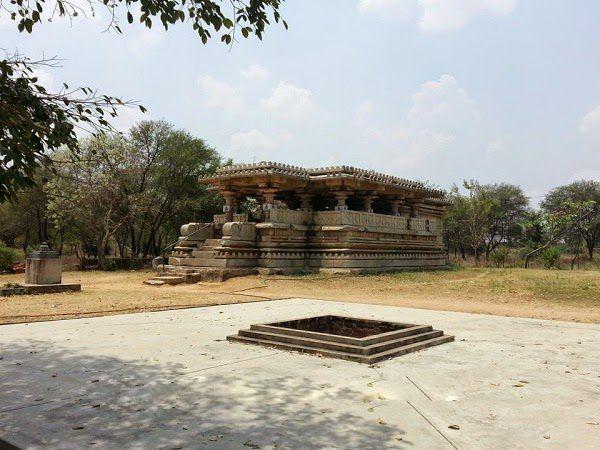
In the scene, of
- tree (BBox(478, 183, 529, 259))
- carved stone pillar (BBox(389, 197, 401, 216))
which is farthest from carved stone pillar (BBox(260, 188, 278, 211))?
tree (BBox(478, 183, 529, 259))

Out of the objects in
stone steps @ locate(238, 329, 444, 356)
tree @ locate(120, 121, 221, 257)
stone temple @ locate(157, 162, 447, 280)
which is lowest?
stone steps @ locate(238, 329, 444, 356)

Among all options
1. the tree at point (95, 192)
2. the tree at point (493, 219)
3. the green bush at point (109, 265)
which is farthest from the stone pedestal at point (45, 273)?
the tree at point (493, 219)

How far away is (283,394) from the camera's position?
448cm

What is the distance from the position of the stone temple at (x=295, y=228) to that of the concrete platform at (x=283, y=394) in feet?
41.0

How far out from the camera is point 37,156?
4070mm

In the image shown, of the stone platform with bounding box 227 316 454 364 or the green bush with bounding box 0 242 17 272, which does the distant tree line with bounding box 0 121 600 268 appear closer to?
the green bush with bounding box 0 242 17 272

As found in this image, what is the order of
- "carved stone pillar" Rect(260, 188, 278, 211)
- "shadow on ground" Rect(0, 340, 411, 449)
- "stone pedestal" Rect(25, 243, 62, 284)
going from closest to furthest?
"shadow on ground" Rect(0, 340, 411, 449)
"stone pedestal" Rect(25, 243, 62, 284)
"carved stone pillar" Rect(260, 188, 278, 211)

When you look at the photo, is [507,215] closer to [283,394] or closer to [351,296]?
[351,296]

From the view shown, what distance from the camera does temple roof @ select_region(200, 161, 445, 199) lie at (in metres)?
20.6

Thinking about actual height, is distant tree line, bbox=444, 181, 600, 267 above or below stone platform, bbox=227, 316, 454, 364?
above

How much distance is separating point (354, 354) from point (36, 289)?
1176 centimetres

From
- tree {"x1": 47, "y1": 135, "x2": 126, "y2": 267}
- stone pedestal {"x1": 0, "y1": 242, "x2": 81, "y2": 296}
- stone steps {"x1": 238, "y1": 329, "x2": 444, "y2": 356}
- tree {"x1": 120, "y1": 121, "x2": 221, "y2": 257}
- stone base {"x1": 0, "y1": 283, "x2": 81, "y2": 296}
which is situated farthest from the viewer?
tree {"x1": 120, "y1": 121, "x2": 221, "y2": 257}

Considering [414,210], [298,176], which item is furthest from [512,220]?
[298,176]

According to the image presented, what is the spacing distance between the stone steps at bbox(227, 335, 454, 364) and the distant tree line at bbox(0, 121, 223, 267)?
21.3m
